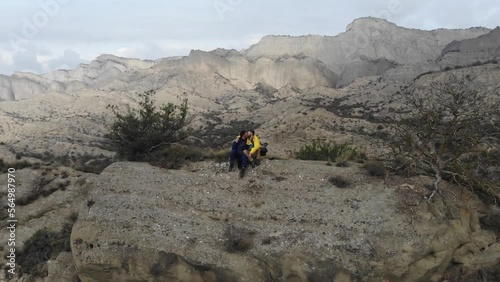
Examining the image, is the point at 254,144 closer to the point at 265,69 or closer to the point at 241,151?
the point at 241,151

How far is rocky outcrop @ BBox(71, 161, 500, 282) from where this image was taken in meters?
11.1

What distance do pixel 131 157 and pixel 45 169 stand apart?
7.62m

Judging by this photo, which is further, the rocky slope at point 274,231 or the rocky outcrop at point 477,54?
the rocky outcrop at point 477,54

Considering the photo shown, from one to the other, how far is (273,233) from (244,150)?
12.0 ft

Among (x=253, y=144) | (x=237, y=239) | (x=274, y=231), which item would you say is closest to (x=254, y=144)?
(x=253, y=144)

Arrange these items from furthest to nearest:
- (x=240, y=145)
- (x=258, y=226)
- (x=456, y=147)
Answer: (x=240, y=145) → (x=456, y=147) → (x=258, y=226)

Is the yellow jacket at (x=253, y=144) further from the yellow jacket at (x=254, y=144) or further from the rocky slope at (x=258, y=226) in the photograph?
the rocky slope at (x=258, y=226)

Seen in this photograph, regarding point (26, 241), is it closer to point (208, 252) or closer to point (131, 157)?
point (131, 157)

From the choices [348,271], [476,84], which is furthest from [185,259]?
[476,84]

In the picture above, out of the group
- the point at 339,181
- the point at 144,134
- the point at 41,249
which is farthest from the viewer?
the point at 144,134

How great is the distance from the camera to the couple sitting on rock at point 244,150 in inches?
567

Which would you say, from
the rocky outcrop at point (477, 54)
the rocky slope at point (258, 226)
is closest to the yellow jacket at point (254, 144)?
the rocky slope at point (258, 226)

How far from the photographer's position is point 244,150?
14.4 metres

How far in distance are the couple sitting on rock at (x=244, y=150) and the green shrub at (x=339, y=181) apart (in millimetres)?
2958
